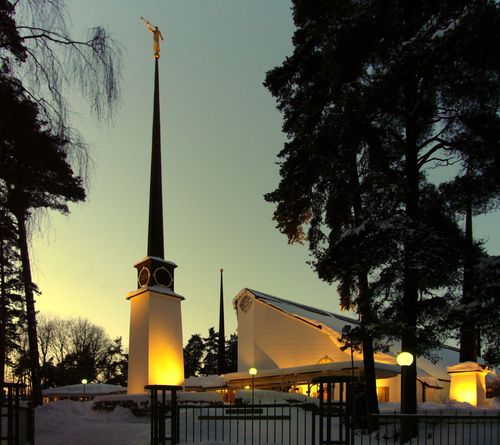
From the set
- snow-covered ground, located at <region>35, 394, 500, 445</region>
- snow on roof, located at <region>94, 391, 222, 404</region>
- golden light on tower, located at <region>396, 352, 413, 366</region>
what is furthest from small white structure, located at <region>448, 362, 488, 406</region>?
golden light on tower, located at <region>396, 352, 413, 366</region>

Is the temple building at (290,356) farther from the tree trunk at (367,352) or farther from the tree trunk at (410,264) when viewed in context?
the tree trunk at (410,264)

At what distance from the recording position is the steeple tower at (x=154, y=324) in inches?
1014

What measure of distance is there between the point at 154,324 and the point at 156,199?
6924 millimetres

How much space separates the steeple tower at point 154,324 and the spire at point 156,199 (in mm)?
51

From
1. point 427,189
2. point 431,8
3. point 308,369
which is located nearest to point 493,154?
point 427,189

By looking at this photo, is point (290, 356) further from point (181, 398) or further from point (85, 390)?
point (181, 398)

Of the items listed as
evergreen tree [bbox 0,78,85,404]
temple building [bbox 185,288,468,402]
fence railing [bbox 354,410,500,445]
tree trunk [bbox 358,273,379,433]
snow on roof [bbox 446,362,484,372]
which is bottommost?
temple building [bbox 185,288,468,402]

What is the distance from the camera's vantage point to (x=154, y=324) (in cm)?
2619

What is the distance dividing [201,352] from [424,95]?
68025 mm

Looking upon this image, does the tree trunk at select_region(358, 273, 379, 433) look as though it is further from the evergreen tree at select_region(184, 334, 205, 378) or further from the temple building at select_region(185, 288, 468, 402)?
the evergreen tree at select_region(184, 334, 205, 378)

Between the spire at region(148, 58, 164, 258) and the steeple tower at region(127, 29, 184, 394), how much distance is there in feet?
0.17

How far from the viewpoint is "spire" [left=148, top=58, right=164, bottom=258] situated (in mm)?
28297

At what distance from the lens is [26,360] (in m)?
34.2

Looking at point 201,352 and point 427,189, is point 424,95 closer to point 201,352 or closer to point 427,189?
point 427,189
